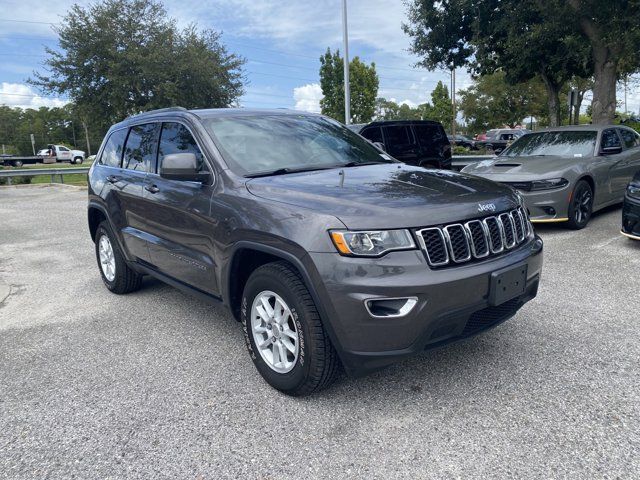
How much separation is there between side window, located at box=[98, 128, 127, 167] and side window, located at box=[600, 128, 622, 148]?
707cm

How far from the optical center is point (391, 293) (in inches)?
100

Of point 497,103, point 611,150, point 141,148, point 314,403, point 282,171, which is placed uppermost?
point 497,103

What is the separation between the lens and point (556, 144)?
27.8ft

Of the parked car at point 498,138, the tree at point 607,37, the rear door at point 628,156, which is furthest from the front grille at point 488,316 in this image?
the parked car at point 498,138

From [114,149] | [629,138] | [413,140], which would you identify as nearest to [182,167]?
[114,149]

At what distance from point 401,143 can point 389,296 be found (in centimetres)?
797

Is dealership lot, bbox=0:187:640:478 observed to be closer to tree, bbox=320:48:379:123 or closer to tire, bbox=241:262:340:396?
tire, bbox=241:262:340:396

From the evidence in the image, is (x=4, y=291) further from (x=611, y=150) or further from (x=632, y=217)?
(x=611, y=150)

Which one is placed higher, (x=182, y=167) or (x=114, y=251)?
(x=182, y=167)

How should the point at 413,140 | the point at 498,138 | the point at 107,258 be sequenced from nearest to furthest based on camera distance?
the point at 107,258
the point at 413,140
the point at 498,138

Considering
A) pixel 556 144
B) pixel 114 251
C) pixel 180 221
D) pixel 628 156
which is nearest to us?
pixel 180 221

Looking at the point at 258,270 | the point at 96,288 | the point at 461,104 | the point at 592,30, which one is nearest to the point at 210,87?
the point at 592,30

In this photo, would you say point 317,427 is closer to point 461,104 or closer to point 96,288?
point 96,288

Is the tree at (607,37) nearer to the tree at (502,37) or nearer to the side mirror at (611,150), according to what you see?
the tree at (502,37)
